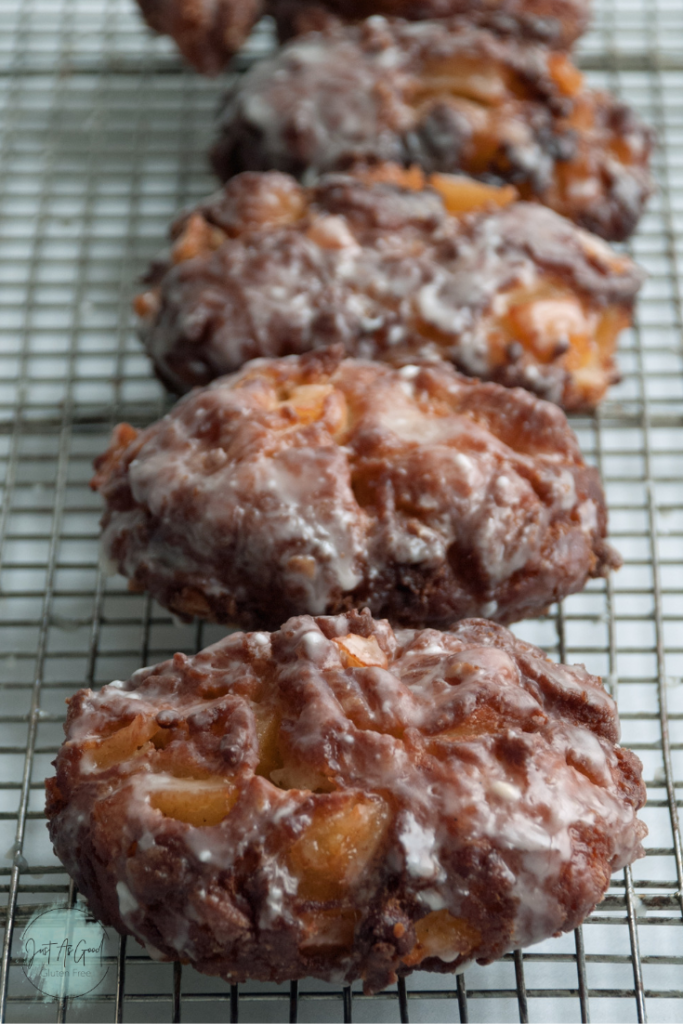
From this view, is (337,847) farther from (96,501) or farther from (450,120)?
(450,120)

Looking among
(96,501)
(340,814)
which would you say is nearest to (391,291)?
(96,501)

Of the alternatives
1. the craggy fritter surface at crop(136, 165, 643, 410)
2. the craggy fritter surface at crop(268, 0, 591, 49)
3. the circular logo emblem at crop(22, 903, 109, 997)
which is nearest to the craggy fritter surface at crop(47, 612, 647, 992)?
the circular logo emblem at crop(22, 903, 109, 997)

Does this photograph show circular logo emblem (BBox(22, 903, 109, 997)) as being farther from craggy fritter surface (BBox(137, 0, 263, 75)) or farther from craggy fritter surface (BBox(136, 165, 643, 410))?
craggy fritter surface (BBox(137, 0, 263, 75))

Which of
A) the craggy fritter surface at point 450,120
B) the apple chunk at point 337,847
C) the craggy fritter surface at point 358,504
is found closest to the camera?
the apple chunk at point 337,847

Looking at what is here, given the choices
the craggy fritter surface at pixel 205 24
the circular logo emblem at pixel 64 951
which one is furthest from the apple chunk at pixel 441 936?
the craggy fritter surface at pixel 205 24

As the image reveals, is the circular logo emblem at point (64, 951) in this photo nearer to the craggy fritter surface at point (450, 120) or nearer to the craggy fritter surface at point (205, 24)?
the craggy fritter surface at point (450, 120)
